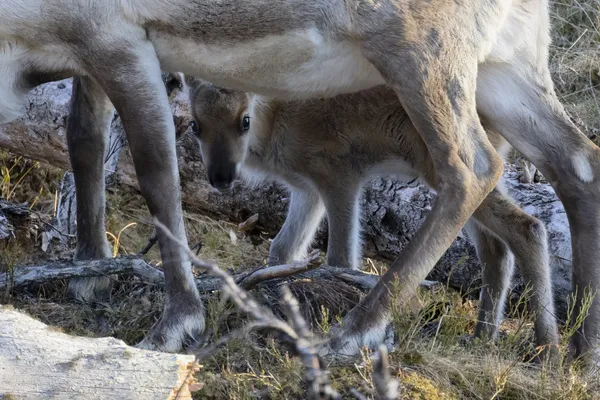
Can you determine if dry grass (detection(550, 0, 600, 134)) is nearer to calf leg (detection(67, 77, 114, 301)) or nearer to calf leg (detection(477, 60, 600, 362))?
calf leg (detection(477, 60, 600, 362))

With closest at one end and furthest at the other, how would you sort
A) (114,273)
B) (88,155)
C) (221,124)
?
(114,273)
(88,155)
(221,124)

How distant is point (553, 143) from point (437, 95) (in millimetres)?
830

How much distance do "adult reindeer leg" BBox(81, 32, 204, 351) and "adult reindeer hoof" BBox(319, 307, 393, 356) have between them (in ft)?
2.12

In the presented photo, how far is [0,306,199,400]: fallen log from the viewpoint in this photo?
3.21m

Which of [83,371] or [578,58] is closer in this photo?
[83,371]

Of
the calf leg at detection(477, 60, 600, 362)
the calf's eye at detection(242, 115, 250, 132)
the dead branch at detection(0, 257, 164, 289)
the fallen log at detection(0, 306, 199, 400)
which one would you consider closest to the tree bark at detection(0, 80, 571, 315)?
the calf's eye at detection(242, 115, 250, 132)

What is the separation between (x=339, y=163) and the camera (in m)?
6.18

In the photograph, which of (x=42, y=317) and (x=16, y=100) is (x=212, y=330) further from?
(x=16, y=100)

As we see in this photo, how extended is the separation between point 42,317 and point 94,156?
113 cm

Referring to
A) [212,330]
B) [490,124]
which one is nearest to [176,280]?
[212,330]

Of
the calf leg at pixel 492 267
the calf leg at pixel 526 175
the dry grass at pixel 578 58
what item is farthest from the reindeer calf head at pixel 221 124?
the dry grass at pixel 578 58

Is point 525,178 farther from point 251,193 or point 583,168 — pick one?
point 251,193

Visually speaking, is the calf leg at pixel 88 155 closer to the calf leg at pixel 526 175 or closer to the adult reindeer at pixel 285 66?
the adult reindeer at pixel 285 66

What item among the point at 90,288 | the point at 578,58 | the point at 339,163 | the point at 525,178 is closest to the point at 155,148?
the point at 90,288
